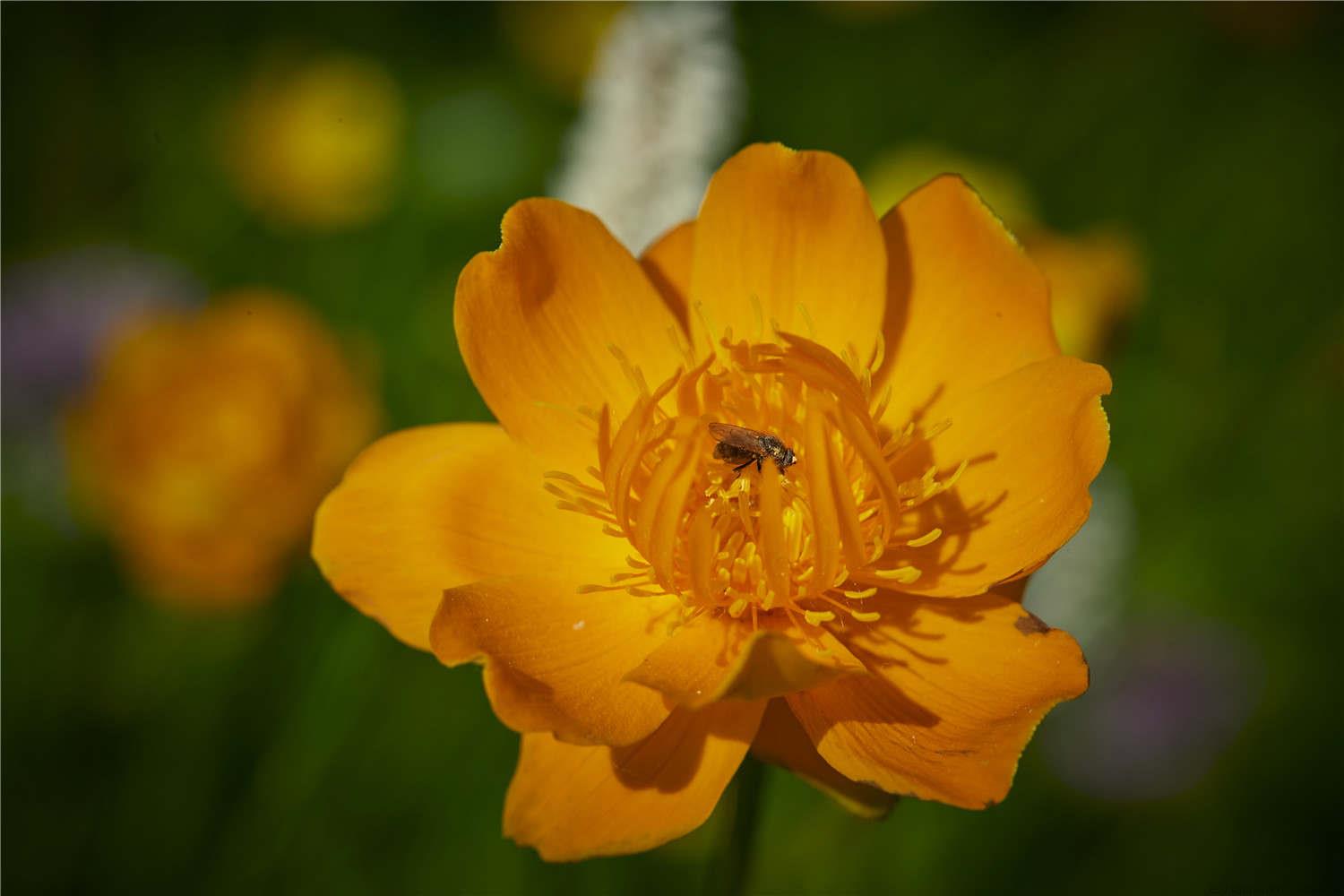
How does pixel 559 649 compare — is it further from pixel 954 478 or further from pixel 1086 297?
pixel 1086 297

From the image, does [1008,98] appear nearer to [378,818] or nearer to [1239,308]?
[1239,308]

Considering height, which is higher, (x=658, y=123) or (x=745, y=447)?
(x=658, y=123)

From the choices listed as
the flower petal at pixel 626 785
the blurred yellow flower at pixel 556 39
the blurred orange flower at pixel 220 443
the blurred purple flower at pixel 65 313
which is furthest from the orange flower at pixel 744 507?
the blurred yellow flower at pixel 556 39

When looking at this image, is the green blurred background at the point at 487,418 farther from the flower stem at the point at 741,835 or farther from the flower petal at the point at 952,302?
the flower petal at the point at 952,302

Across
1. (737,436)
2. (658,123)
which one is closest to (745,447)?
(737,436)

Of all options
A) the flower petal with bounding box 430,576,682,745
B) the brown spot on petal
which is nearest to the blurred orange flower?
the flower petal with bounding box 430,576,682,745

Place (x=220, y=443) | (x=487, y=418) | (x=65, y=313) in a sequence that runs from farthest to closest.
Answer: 1. (x=65, y=313)
2. (x=487, y=418)
3. (x=220, y=443)

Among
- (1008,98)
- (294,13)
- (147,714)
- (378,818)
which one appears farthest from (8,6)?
(1008,98)
